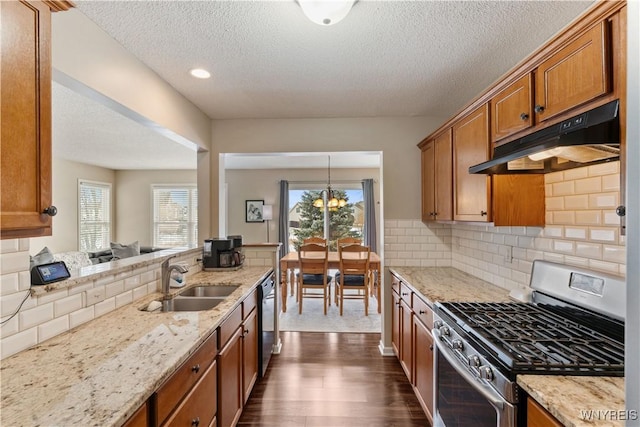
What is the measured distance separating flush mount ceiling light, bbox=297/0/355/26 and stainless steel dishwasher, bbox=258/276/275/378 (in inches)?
79.3

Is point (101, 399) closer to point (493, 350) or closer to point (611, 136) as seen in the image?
point (493, 350)

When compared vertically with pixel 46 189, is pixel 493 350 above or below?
below

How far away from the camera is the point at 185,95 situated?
2496 millimetres

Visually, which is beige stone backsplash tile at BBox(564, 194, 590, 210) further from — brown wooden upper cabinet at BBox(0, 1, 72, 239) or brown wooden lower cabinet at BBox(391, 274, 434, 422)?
brown wooden upper cabinet at BBox(0, 1, 72, 239)

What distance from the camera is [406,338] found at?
2.40 meters

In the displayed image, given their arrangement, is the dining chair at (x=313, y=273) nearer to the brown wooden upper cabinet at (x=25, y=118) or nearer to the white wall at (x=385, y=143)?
the white wall at (x=385, y=143)

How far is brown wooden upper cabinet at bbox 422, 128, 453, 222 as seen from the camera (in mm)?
2363

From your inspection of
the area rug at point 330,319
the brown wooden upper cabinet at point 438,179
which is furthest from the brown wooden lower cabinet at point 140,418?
the area rug at point 330,319

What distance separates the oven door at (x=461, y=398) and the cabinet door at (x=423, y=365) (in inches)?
6.8

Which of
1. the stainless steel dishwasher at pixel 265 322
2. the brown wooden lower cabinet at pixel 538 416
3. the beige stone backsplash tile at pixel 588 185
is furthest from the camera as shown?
the stainless steel dishwasher at pixel 265 322

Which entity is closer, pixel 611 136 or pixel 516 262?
pixel 611 136

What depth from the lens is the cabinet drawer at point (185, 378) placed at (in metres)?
0.99

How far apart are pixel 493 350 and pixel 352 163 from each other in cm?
494

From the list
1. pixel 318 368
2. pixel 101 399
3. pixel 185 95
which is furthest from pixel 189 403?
pixel 185 95
